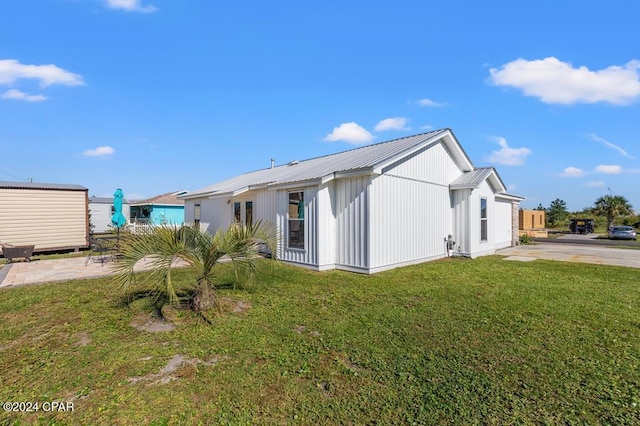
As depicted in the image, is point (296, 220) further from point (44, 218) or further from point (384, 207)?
point (44, 218)

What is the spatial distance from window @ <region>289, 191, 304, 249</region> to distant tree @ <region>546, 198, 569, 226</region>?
154 feet

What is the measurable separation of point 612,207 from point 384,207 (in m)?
39.2

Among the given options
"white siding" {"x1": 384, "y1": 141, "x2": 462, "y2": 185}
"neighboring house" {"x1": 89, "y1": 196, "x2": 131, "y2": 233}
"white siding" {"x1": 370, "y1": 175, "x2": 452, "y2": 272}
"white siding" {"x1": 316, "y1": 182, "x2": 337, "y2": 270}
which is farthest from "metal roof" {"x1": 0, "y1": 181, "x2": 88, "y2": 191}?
"neighboring house" {"x1": 89, "y1": 196, "x2": 131, "y2": 233}

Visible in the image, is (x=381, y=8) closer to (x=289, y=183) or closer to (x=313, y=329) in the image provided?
(x=289, y=183)

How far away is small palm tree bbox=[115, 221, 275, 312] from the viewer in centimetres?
498

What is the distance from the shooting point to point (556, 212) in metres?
45.9

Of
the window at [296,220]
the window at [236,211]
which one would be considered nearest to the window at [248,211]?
the window at [236,211]

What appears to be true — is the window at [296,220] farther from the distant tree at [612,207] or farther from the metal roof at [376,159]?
the distant tree at [612,207]

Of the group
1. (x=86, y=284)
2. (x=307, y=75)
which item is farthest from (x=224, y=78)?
(x=86, y=284)

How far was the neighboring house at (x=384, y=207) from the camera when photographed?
9422mm

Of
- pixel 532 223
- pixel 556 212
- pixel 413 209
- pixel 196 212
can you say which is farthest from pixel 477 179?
pixel 556 212

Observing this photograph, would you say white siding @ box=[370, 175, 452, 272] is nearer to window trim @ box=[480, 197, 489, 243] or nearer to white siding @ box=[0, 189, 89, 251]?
window trim @ box=[480, 197, 489, 243]

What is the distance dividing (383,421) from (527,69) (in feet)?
45.5

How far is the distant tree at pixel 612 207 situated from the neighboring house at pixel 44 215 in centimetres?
4735
